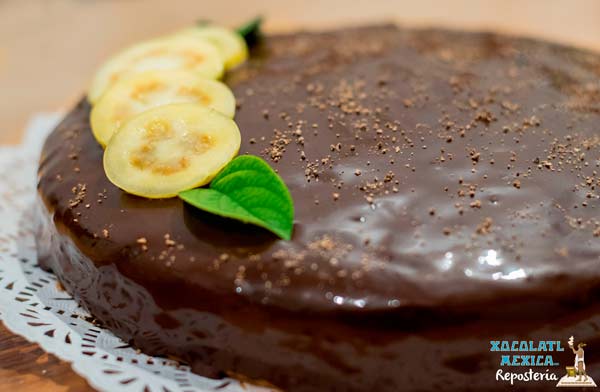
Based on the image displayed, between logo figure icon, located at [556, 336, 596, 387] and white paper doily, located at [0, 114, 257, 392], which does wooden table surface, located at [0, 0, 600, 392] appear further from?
logo figure icon, located at [556, 336, 596, 387]

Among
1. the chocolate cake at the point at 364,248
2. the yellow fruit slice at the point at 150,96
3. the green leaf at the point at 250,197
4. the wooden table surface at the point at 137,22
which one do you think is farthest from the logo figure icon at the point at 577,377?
the wooden table surface at the point at 137,22

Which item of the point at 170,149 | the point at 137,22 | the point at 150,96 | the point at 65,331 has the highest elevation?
the point at 137,22

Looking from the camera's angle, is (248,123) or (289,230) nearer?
(289,230)

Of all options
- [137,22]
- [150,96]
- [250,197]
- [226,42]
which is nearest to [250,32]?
[226,42]

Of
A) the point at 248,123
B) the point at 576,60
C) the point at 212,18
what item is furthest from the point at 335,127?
the point at 212,18

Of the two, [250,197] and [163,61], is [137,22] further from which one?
[250,197]

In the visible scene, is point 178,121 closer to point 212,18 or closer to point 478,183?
point 478,183

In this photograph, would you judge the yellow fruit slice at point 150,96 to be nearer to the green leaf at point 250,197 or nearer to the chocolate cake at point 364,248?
the chocolate cake at point 364,248
